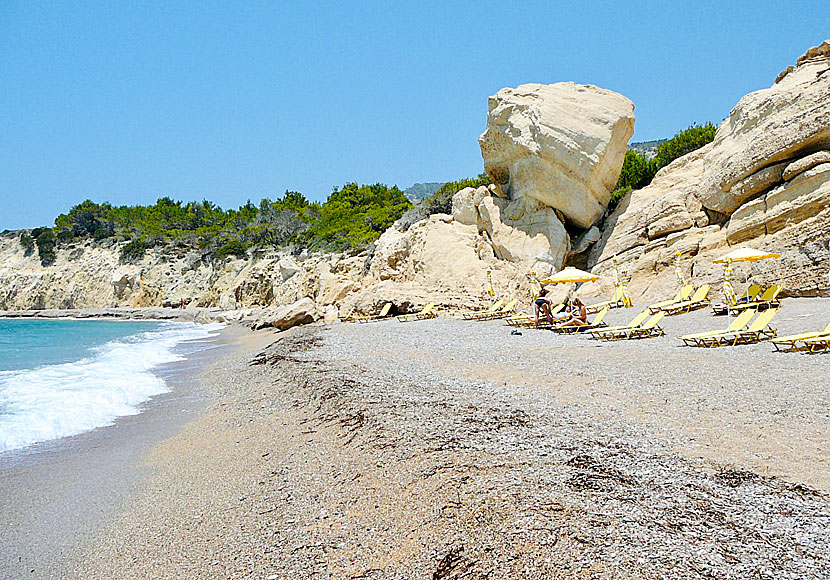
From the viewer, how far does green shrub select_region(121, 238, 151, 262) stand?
167ft

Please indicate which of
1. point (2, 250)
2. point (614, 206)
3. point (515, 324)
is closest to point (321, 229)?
point (614, 206)

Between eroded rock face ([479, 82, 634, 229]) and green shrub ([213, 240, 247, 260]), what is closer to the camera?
eroded rock face ([479, 82, 634, 229])

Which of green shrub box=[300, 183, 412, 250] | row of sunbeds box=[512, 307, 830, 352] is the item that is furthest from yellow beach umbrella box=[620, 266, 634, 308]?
green shrub box=[300, 183, 412, 250]

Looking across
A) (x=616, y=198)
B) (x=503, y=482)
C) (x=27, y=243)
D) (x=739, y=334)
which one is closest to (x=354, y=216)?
(x=616, y=198)

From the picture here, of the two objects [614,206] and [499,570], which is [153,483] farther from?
[614,206]

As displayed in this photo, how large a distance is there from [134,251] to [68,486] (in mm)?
52449

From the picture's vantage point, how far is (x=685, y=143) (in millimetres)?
28641

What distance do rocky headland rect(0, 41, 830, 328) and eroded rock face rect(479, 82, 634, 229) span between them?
53 mm

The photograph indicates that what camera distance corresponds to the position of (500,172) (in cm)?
2489

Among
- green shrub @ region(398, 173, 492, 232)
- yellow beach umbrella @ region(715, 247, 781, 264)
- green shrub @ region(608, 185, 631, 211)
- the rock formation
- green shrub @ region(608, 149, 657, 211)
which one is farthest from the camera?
green shrub @ region(398, 173, 492, 232)

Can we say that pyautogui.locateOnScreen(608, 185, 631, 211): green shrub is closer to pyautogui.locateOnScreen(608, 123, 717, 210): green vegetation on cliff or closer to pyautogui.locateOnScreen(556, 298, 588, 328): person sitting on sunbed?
pyautogui.locateOnScreen(608, 123, 717, 210): green vegetation on cliff

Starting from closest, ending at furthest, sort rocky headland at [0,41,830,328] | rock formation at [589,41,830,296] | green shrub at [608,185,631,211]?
rock formation at [589,41,830,296] < rocky headland at [0,41,830,328] < green shrub at [608,185,631,211]

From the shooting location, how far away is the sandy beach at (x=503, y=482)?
114 inches

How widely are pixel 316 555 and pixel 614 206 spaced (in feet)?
78.5
